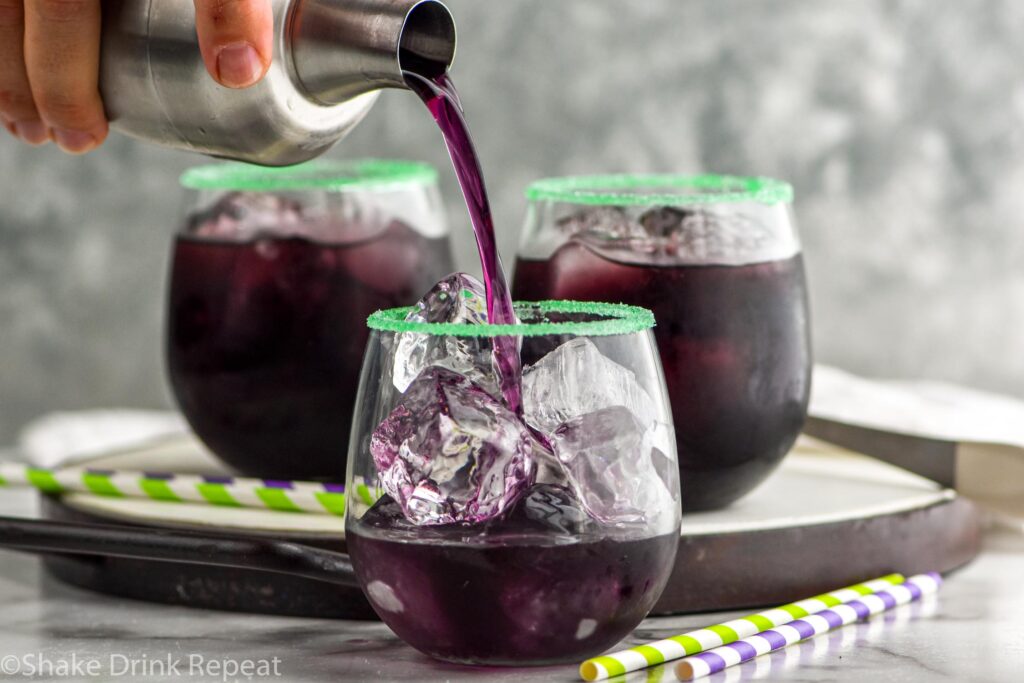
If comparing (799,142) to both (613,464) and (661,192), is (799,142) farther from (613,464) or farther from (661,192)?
(613,464)

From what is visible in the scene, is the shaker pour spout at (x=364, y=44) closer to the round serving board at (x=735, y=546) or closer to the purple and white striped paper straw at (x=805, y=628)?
the round serving board at (x=735, y=546)

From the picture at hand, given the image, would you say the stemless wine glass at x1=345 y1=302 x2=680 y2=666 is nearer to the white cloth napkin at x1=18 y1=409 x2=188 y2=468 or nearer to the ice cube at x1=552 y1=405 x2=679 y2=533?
the ice cube at x1=552 y1=405 x2=679 y2=533

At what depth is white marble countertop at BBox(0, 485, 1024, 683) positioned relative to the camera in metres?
1.03

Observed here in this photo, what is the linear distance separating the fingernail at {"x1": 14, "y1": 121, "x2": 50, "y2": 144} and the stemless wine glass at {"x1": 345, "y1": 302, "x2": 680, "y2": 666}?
1.64 ft

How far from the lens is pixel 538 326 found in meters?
0.94

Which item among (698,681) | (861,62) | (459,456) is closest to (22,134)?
(459,456)

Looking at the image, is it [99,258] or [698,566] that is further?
[99,258]

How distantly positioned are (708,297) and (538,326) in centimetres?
30

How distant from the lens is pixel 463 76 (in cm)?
253

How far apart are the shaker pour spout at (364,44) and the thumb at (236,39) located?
28 mm

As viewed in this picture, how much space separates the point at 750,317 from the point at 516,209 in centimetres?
134

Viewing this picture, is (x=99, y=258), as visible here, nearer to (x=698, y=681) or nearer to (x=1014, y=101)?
Result: (x=1014, y=101)

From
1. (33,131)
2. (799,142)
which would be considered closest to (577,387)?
(33,131)

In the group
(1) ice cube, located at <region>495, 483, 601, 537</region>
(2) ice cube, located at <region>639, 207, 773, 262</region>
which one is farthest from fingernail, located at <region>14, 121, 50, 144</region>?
(1) ice cube, located at <region>495, 483, 601, 537</region>
